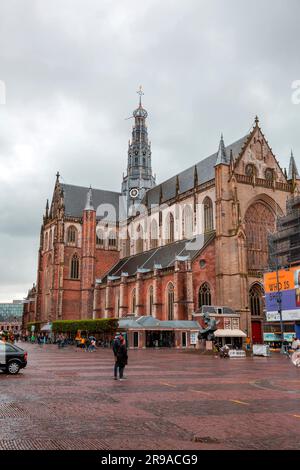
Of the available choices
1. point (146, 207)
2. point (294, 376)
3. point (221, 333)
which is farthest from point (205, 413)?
point (146, 207)

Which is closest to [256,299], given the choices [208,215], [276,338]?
[276,338]

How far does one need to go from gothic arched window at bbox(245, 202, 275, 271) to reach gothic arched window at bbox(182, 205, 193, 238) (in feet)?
26.3

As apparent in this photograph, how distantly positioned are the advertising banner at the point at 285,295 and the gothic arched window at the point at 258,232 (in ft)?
18.8

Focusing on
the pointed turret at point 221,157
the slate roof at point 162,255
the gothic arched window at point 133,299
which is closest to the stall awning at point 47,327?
the slate roof at point 162,255

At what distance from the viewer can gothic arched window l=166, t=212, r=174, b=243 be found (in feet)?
199

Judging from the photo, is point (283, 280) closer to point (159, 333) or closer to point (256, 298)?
point (256, 298)

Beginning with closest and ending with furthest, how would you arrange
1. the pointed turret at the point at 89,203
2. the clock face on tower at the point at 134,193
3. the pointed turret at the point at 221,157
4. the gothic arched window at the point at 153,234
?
the pointed turret at the point at 221,157
the gothic arched window at the point at 153,234
the pointed turret at the point at 89,203
the clock face on tower at the point at 134,193

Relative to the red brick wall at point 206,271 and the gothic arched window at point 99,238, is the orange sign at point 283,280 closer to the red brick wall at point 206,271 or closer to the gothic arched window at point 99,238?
the red brick wall at point 206,271

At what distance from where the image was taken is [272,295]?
43.7m

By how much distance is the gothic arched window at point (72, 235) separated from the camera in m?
72.1

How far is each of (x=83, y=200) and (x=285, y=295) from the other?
144ft

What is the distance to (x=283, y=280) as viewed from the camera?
1697 inches

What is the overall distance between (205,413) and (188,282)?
37805 millimetres
